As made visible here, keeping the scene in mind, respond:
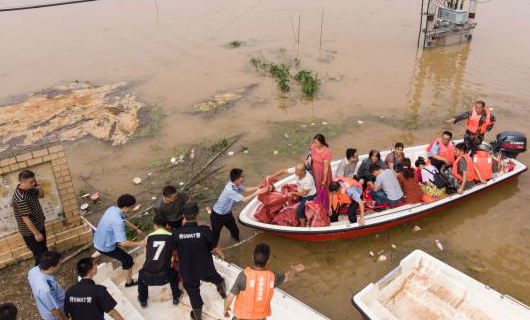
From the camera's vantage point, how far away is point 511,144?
272 inches

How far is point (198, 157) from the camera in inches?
336

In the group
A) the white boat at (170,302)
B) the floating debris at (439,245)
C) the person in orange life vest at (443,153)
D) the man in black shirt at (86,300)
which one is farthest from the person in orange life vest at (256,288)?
the person in orange life vest at (443,153)

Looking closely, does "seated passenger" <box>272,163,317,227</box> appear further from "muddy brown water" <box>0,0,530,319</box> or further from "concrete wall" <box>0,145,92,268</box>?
"concrete wall" <box>0,145,92,268</box>

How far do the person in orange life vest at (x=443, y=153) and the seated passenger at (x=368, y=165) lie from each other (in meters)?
1.11

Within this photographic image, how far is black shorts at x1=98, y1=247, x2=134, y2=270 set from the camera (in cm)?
463

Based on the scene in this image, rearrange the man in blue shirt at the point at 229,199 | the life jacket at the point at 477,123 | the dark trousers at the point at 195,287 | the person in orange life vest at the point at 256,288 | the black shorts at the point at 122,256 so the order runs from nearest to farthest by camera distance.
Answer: the person in orange life vest at the point at 256,288 < the dark trousers at the point at 195,287 < the black shorts at the point at 122,256 < the man in blue shirt at the point at 229,199 < the life jacket at the point at 477,123

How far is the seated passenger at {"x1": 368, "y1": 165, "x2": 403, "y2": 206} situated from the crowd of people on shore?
0.01 metres

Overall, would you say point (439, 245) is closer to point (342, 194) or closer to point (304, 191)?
point (342, 194)

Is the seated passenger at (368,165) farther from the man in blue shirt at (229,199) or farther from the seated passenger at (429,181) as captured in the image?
the man in blue shirt at (229,199)

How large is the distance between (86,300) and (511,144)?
687 centimetres

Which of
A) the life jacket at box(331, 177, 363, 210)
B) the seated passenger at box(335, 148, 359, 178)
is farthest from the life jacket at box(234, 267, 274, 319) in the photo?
the seated passenger at box(335, 148, 359, 178)

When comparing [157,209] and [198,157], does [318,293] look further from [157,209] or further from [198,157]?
[198,157]

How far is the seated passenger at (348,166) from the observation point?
619 cm

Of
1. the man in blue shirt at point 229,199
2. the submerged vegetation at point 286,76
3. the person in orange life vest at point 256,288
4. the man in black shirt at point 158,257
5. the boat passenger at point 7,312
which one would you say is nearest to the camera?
the boat passenger at point 7,312
